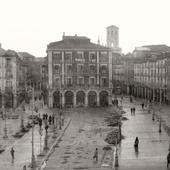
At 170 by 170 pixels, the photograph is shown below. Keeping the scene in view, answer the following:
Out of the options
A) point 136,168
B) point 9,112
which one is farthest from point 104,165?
point 9,112

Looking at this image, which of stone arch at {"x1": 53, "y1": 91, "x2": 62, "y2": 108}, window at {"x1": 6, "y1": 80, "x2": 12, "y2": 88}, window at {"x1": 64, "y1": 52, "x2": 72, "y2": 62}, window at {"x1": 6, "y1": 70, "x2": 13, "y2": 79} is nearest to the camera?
stone arch at {"x1": 53, "y1": 91, "x2": 62, "y2": 108}

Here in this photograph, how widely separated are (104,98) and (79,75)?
6.91m

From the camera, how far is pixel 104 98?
9294cm

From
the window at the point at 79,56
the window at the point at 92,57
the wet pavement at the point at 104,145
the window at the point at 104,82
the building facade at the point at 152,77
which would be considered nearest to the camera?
the wet pavement at the point at 104,145

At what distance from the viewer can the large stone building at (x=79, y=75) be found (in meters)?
92.1

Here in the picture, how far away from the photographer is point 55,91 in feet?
302

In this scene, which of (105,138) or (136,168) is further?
(105,138)

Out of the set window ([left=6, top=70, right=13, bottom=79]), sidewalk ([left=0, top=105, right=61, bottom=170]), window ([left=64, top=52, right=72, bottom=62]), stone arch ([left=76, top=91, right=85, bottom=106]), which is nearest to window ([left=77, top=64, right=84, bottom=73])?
window ([left=64, top=52, right=72, bottom=62])

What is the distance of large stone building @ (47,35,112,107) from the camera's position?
92062 mm

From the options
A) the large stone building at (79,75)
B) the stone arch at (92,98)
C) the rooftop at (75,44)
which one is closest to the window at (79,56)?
the large stone building at (79,75)

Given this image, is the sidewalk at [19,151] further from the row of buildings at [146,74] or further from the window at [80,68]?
the window at [80,68]

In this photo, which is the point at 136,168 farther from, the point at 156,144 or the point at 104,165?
the point at 156,144

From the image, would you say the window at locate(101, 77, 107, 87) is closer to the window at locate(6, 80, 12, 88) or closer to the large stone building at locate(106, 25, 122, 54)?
the window at locate(6, 80, 12, 88)

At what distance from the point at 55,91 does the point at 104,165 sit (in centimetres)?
5476
